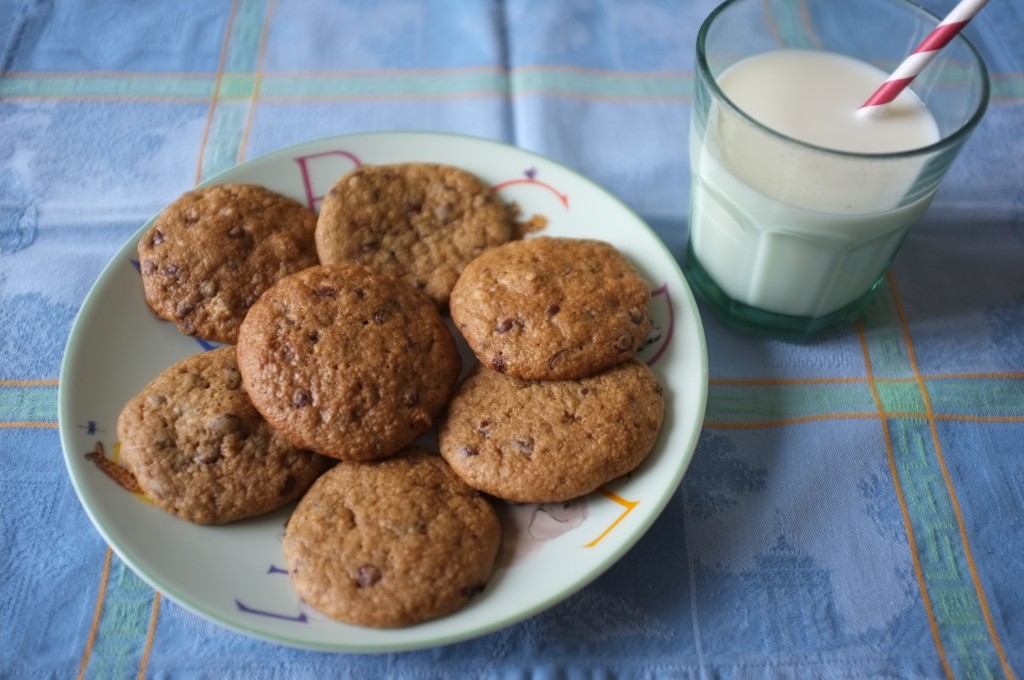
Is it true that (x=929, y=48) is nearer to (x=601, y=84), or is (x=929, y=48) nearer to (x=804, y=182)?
(x=804, y=182)

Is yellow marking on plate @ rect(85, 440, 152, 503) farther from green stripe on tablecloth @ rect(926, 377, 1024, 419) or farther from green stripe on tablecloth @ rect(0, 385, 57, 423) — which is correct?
green stripe on tablecloth @ rect(926, 377, 1024, 419)

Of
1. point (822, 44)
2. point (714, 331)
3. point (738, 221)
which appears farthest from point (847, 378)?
point (822, 44)

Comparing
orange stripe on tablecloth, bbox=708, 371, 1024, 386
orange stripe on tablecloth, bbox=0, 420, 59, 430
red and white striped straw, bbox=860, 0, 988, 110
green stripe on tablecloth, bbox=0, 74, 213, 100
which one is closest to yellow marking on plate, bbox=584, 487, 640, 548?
orange stripe on tablecloth, bbox=708, 371, 1024, 386

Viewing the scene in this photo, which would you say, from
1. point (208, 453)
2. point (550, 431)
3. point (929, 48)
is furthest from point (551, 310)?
point (929, 48)

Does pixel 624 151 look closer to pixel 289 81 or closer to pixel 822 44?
pixel 822 44

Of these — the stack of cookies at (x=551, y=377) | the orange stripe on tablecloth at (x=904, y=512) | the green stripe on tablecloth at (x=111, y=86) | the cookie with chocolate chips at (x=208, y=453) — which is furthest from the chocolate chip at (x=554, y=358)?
the green stripe on tablecloth at (x=111, y=86)

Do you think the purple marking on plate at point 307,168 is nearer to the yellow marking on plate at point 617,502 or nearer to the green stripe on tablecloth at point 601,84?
the green stripe on tablecloth at point 601,84
